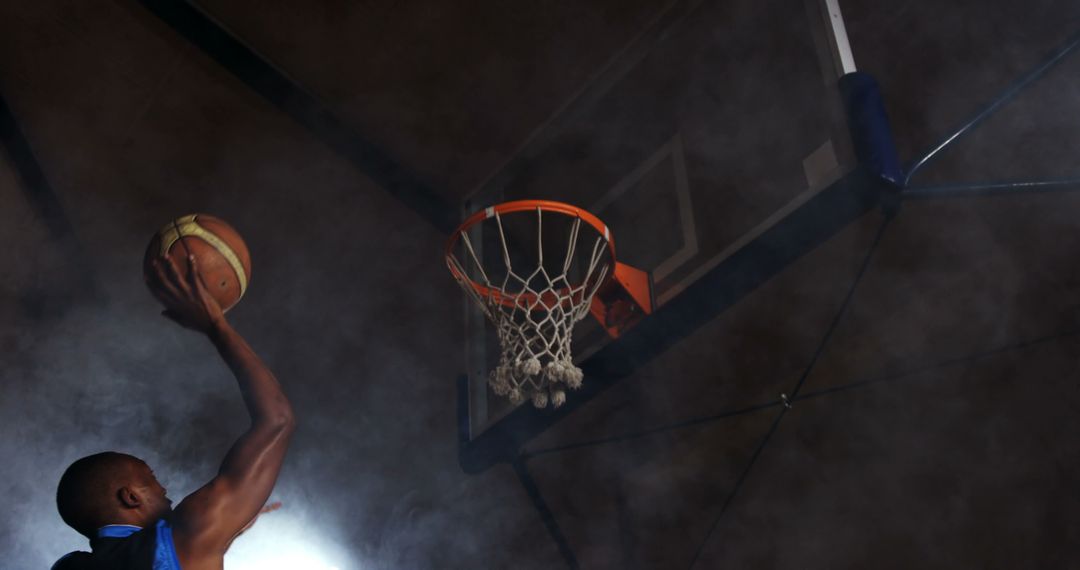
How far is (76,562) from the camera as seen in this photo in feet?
5.20

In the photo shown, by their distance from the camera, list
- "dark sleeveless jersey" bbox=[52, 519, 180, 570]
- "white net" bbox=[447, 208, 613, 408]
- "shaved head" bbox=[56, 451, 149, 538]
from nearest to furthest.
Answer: "dark sleeveless jersey" bbox=[52, 519, 180, 570] → "shaved head" bbox=[56, 451, 149, 538] → "white net" bbox=[447, 208, 613, 408]

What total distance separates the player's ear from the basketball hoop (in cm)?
126

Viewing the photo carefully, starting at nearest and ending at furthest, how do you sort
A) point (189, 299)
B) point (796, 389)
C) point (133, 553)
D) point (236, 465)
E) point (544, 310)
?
point (133, 553) → point (236, 465) → point (189, 299) → point (544, 310) → point (796, 389)

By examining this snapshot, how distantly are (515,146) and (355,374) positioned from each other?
132 cm

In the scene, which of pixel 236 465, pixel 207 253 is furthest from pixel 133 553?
pixel 207 253

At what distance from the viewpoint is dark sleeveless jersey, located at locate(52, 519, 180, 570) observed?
5.13 feet

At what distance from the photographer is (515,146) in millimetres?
3947

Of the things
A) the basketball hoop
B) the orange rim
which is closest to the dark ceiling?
the basketball hoop

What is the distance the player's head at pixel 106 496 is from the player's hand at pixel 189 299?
0.96 ft

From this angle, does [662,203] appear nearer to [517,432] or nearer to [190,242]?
[517,432]

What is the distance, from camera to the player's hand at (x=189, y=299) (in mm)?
1823

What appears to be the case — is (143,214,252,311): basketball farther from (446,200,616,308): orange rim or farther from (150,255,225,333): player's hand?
(446,200,616,308): orange rim

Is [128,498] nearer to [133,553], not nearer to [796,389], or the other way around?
[133,553]

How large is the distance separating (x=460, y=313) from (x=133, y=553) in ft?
9.02
